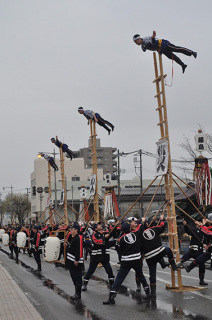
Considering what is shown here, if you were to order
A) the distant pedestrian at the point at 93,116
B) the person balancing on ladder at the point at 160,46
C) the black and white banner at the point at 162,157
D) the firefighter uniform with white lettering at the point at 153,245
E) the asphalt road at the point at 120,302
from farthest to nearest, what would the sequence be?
1. the distant pedestrian at the point at 93,116
2. the black and white banner at the point at 162,157
3. the person balancing on ladder at the point at 160,46
4. the firefighter uniform with white lettering at the point at 153,245
5. the asphalt road at the point at 120,302

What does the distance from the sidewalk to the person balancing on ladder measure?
656 centimetres

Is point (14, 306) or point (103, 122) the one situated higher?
point (103, 122)

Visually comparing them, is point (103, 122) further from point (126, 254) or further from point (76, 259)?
point (126, 254)

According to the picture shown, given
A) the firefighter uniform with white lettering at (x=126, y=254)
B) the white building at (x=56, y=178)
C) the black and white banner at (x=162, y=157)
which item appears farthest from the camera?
the white building at (x=56, y=178)

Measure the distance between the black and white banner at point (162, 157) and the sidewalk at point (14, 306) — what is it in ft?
14.4

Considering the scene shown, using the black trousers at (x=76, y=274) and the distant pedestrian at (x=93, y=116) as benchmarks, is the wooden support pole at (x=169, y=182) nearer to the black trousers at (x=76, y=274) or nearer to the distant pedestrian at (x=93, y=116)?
the black trousers at (x=76, y=274)

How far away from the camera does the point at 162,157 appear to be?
1165 centimetres

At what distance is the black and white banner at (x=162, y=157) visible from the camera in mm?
11492

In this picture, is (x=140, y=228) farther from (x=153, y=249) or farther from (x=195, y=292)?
(x=195, y=292)

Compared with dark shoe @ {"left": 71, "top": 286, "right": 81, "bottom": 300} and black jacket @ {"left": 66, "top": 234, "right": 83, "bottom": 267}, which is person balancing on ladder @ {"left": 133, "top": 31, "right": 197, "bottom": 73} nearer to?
black jacket @ {"left": 66, "top": 234, "right": 83, "bottom": 267}

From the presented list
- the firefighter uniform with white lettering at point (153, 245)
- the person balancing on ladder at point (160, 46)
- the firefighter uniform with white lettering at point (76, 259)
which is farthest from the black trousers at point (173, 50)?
the firefighter uniform with white lettering at point (76, 259)

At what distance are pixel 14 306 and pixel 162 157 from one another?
490cm

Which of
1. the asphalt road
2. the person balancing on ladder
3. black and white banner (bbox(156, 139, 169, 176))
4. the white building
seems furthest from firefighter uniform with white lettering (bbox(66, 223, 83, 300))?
the white building

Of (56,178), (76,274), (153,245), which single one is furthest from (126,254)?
(56,178)
